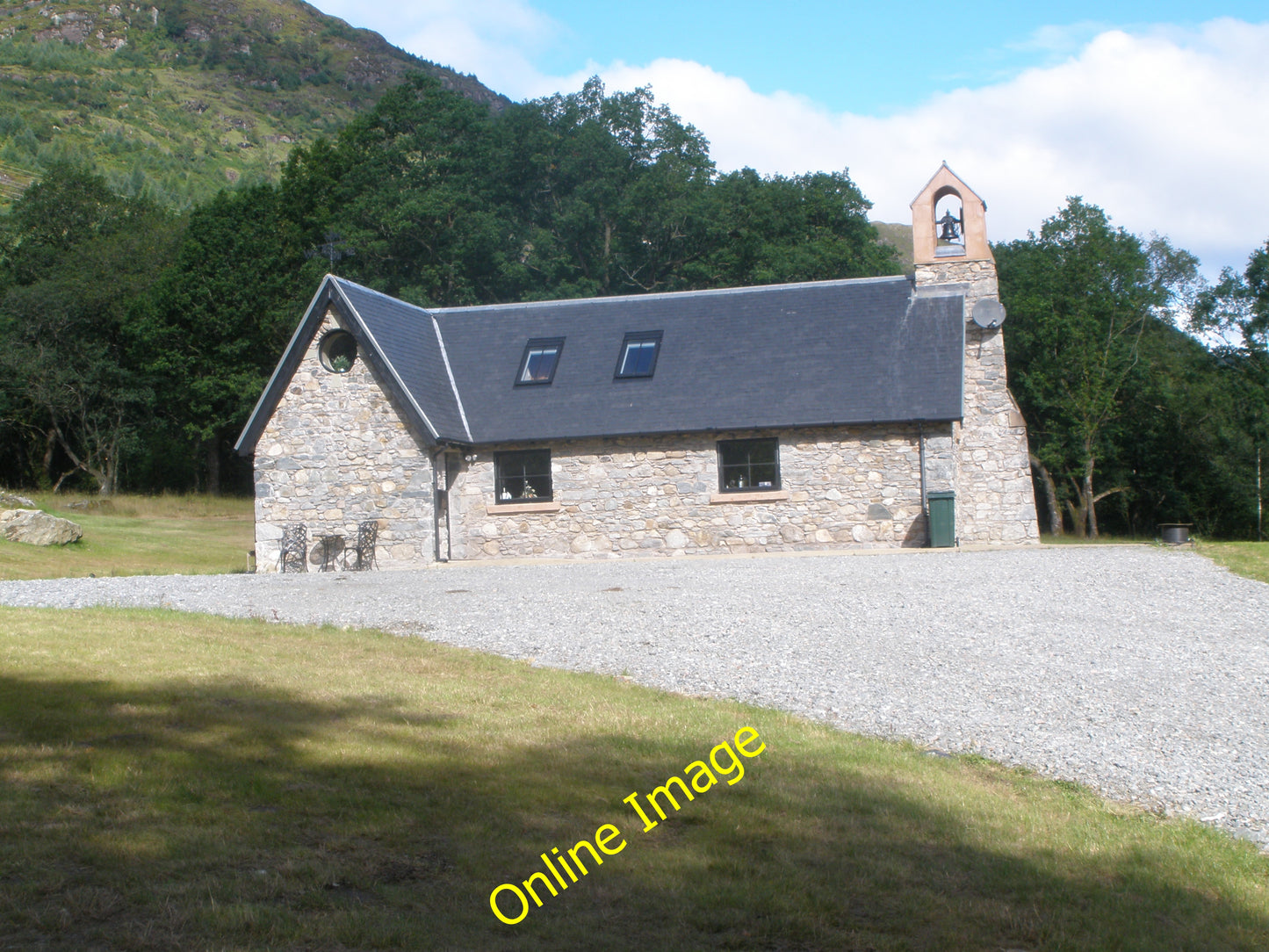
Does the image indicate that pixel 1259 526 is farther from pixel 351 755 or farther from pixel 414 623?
pixel 351 755

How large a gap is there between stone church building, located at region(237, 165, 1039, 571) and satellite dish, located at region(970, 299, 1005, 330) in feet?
0.15

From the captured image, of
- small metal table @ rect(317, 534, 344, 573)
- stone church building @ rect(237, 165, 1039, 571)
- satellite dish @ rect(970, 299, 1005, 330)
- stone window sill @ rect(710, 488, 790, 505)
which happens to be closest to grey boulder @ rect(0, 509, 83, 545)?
stone church building @ rect(237, 165, 1039, 571)

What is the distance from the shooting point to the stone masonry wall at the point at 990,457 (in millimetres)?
21141

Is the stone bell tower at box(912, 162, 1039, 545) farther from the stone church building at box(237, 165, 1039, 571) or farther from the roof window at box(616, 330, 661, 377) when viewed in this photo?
the roof window at box(616, 330, 661, 377)

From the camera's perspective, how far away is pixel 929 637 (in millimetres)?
9977

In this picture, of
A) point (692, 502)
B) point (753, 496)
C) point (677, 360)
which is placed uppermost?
point (677, 360)

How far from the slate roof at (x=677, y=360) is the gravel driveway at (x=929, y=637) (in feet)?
12.8

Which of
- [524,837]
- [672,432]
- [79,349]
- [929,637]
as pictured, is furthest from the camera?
[79,349]

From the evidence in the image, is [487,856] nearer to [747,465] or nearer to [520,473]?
[747,465]

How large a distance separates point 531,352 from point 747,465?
5.79 metres

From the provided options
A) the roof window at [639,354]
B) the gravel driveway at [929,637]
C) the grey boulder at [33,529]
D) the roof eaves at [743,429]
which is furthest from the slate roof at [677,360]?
the grey boulder at [33,529]

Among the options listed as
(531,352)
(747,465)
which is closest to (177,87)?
(531,352)

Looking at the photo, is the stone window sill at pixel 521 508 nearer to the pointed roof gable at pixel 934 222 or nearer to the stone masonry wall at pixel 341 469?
the stone masonry wall at pixel 341 469

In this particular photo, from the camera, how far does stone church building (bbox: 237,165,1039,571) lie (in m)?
20.0
